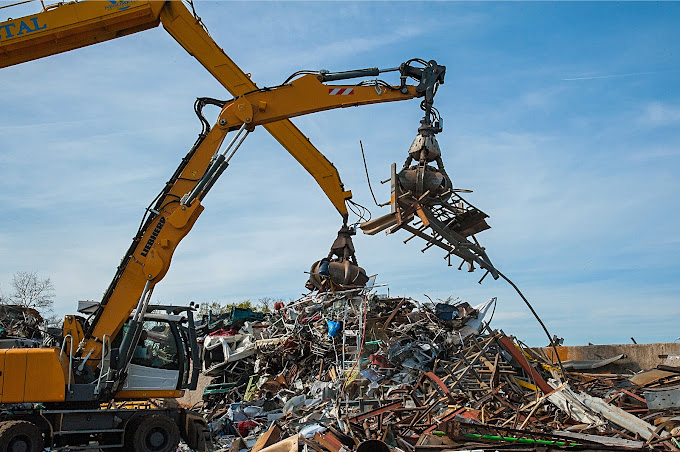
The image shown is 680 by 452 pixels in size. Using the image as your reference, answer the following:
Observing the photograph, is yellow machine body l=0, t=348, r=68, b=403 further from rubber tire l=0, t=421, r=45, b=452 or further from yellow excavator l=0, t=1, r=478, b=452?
rubber tire l=0, t=421, r=45, b=452

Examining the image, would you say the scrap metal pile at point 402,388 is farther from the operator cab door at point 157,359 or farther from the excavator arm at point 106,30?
the excavator arm at point 106,30

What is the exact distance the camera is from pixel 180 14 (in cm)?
1101

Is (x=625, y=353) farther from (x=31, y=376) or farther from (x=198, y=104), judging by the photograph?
(x=31, y=376)

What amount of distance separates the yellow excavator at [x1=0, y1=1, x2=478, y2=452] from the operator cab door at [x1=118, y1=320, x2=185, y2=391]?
15 millimetres

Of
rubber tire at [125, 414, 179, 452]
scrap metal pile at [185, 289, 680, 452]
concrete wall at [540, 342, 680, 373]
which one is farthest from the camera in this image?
concrete wall at [540, 342, 680, 373]

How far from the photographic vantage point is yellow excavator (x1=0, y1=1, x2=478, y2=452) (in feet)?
30.7

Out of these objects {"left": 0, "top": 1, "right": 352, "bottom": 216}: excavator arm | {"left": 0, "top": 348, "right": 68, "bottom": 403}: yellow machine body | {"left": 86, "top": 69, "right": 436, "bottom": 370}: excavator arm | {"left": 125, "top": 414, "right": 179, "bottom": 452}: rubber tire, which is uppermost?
{"left": 0, "top": 1, "right": 352, "bottom": 216}: excavator arm

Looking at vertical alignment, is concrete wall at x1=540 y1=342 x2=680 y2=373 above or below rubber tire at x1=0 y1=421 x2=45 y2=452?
above

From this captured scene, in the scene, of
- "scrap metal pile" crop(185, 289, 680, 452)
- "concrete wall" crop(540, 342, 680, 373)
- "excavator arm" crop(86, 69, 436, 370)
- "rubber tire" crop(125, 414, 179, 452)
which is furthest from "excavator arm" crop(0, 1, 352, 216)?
"concrete wall" crop(540, 342, 680, 373)

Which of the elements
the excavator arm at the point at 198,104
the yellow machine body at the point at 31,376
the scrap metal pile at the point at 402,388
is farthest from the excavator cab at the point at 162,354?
the scrap metal pile at the point at 402,388

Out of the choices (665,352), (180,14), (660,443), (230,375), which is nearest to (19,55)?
(180,14)

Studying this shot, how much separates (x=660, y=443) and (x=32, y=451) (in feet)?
26.0

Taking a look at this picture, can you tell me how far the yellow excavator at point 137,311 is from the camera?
368 inches

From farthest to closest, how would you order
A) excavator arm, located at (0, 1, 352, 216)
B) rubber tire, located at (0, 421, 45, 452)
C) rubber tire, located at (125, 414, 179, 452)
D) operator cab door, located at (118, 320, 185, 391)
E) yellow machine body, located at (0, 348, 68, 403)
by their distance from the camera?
operator cab door, located at (118, 320, 185, 391), excavator arm, located at (0, 1, 352, 216), rubber tire, located at (125, 414, 179, 452), yellow machine body, located at (0, 348, 68, 403), rubber tire, located at (0, 421, 45, 452)
